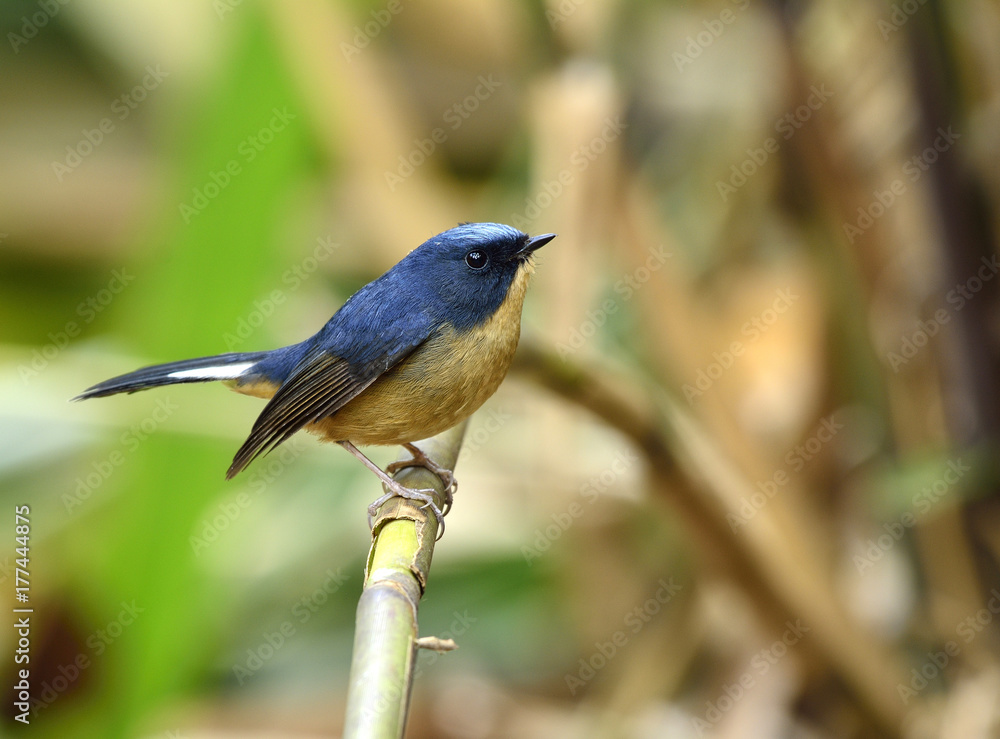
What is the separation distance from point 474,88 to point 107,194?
95.0 inches

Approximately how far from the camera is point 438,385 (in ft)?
8.30

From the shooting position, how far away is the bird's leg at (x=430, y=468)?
2.59 meters

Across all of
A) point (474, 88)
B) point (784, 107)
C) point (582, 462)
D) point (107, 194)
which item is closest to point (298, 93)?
point (784, 107)

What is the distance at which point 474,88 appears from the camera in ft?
20.7

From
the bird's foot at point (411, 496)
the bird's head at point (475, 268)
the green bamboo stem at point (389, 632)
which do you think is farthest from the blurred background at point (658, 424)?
the green bamboo stem at point (389, 632)

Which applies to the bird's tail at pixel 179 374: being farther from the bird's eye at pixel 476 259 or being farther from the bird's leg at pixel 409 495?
the bird's eye at pixel 476 259

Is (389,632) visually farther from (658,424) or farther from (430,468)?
(430,468)

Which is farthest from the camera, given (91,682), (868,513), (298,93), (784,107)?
(868,513)

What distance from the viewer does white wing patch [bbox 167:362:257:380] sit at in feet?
9.07

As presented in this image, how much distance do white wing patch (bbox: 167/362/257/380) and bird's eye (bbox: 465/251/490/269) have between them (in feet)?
2.87

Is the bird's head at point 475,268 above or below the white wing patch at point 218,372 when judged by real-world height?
above

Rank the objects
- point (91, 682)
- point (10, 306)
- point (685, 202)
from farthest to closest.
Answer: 1. point (10, 306)
2. point (685, 202)
3. point (91, 682)

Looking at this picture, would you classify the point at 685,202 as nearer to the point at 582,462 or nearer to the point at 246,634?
the point at 582,462

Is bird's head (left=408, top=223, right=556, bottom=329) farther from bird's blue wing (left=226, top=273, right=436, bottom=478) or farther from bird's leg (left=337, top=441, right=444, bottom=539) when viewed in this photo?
bird's leg (left=337, top=441, right=444, bottom=539)
